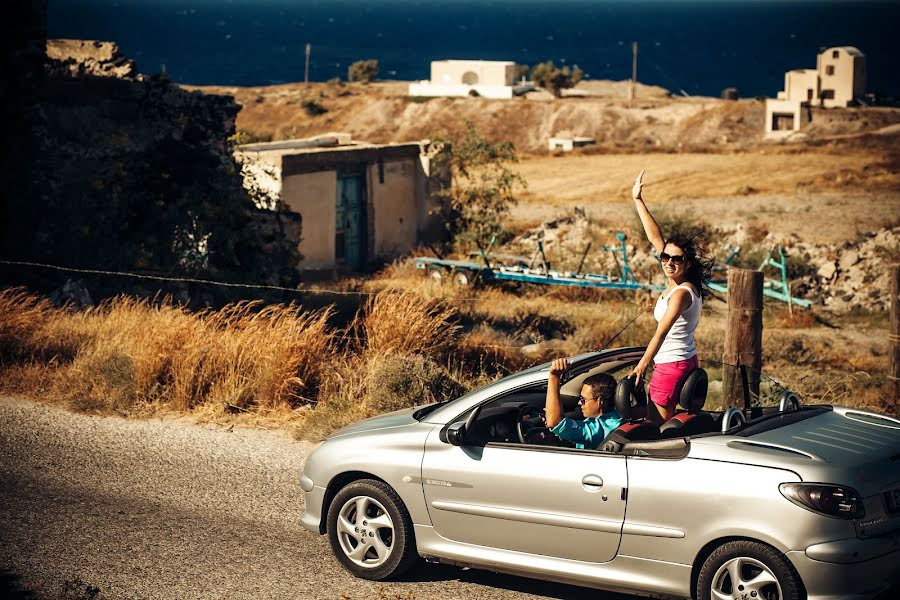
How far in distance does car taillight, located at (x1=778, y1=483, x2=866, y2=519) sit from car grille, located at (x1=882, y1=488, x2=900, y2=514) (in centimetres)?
23

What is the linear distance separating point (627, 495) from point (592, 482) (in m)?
0.22

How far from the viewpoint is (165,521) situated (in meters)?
8.23

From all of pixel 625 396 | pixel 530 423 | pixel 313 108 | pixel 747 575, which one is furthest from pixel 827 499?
pixel 313 108

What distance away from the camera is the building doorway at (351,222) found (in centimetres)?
2917

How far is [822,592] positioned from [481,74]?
4206 inches

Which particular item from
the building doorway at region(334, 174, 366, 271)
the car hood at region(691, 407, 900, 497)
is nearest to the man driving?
the car hood at region(691, 407, 900, 497)

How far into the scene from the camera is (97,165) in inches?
723

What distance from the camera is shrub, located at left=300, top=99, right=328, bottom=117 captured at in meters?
96.2

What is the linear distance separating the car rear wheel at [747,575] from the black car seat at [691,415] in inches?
32.0

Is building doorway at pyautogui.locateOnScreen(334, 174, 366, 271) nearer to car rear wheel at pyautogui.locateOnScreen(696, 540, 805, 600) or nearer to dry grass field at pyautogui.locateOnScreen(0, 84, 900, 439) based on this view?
dry grass field at pyautogui.locateOnScreen(0, 84, 900, 439)

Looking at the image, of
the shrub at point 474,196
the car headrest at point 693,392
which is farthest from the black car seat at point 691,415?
the shrub at point 474,196

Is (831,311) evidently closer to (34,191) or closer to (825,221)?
(825,221)

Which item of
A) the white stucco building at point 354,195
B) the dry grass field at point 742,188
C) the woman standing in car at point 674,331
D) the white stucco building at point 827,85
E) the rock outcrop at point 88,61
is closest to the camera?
the woman standing in car at point 674,331

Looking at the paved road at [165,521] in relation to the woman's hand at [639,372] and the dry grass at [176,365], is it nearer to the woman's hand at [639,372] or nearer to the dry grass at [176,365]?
the dry grass at [176,365]
